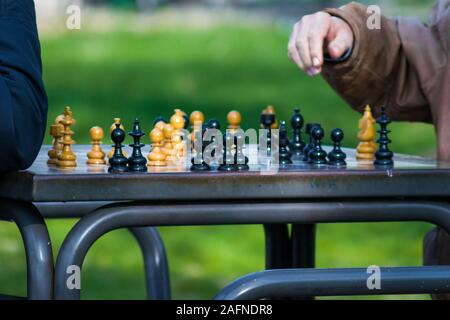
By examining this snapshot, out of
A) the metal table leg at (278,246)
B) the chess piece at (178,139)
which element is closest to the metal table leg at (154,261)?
the metal table leg at (278,246)

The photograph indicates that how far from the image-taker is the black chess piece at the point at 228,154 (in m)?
1.95

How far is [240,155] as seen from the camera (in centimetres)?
198

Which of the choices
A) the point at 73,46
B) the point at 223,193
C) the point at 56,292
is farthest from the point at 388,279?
the point at 73,46

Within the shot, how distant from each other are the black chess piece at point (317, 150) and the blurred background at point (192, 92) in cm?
259

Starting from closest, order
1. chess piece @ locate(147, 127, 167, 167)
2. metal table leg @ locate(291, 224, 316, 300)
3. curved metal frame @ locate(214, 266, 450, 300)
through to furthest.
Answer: curved metal frame @ locate(214, 266, 450, 300)
chess piece @ locate(147, 127, 167, 167)
metal table leg @ locate(291, 224, 316, 300)

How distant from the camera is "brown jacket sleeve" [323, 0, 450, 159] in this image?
97.7 inches

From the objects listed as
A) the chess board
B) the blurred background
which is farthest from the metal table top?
the blurred background

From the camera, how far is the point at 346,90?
8.52ft

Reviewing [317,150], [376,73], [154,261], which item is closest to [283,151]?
[317,150]

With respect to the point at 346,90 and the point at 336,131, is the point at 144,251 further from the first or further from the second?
the point at 336,131

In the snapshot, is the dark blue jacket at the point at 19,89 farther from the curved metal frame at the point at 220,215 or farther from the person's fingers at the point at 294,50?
the person's fingers at the point at 294,50

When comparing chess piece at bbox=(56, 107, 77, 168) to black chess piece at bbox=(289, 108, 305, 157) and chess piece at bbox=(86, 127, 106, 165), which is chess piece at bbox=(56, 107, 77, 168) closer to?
chess piece at bbox=(86, 127, 106, 165)

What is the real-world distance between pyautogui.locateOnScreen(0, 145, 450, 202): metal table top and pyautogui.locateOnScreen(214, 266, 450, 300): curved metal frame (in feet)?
0.46

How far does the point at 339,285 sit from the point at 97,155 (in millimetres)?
547
